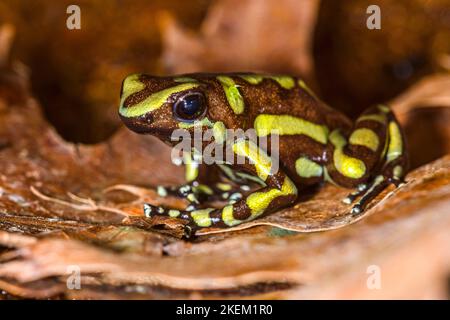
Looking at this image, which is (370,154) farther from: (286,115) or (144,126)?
(144,126)

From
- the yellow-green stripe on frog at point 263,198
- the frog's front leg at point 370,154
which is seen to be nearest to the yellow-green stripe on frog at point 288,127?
the frog's front leg at point 370,154

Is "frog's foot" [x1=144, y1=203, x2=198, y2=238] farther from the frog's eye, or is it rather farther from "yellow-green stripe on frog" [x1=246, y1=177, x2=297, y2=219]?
the frog's eye

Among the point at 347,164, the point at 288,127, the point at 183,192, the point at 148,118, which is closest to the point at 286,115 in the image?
the point at 288,127

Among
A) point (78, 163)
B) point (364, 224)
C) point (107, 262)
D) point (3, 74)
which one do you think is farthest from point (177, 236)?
point (3, 74)

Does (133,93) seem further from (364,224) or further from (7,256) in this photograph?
(364,224)

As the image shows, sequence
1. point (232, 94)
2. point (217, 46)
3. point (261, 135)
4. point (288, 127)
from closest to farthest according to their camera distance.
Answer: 1. point (232, 94)
2. point (261, 135)
3. point (288, 127)
4. point (217, 46)

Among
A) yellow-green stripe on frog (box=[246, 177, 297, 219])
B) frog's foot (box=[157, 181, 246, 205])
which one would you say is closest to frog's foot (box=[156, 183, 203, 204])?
frog's foot (box=[157, 181, 246, 205])

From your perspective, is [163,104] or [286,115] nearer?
[163,104]
